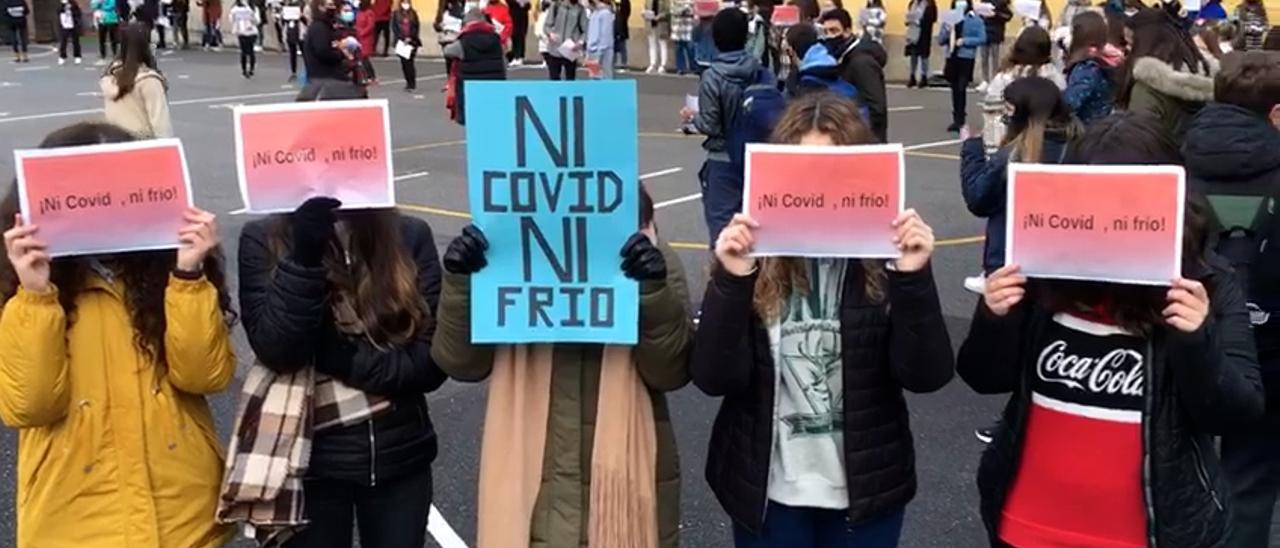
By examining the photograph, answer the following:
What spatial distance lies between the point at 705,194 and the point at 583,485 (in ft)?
16.2

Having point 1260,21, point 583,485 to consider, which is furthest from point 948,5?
point 583,485

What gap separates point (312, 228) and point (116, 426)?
649 millimetres

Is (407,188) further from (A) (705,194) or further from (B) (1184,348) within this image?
(B) (1184,348)

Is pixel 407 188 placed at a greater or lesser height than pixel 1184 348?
lesser

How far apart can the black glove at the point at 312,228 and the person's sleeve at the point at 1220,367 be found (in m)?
1.86

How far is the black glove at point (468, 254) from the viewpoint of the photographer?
9.85 ft

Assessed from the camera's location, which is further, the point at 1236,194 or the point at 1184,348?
the point at 1236,194

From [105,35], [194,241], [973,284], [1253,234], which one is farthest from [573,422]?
[105,35]

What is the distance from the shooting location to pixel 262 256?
3.20 meters

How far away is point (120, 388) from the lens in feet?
9.98

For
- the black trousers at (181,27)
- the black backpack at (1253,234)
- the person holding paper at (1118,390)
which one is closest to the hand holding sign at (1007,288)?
the person holding paper at (1118,390)

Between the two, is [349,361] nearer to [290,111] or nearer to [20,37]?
[290,111]

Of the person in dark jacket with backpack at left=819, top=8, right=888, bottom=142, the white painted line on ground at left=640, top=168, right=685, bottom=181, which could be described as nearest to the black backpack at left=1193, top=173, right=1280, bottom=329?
the person in dark jacket with backpack at left=819, top=8, right=888, bottom=142

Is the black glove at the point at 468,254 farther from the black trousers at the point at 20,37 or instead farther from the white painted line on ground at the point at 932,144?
the black trousers at the point at 20,37
